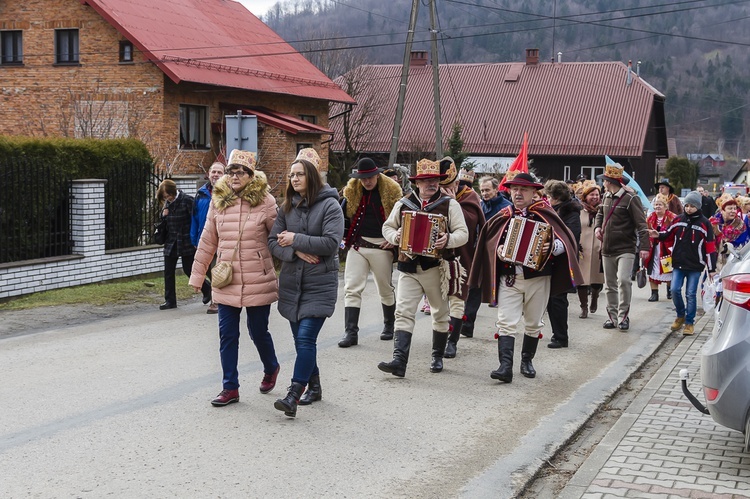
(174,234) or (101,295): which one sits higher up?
(174,234)

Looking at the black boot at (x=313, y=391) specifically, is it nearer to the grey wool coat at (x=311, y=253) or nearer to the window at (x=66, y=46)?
the grey wool coat at (x=311, y=253)

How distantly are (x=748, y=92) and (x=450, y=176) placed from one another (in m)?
110

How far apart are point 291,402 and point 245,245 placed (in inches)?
45.9

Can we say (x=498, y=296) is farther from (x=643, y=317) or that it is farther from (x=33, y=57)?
(x=33, y=57)

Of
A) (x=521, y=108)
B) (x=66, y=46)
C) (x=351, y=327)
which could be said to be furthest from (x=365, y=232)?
(x=521, y=108)

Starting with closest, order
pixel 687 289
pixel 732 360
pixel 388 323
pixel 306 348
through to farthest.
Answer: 1. pixel 732 360
2. pixel 306 348
3. pixel 388 323
4. pixel 687 289

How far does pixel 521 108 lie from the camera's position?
54406 mm

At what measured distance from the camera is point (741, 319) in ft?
18.6

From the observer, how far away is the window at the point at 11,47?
30.4m

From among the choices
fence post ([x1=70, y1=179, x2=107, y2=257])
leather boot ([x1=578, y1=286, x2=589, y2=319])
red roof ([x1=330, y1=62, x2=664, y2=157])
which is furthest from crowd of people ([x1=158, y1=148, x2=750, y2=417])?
red roof ([x1=330, y1=62, x2=664, y2=157])

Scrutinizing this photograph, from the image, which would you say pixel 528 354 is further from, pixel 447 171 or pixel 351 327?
pixel 351 327

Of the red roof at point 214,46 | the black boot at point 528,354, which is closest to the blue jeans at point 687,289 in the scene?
the black boot at point 528,354

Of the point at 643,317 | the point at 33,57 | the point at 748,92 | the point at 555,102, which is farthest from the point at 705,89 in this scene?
the point at 643,317

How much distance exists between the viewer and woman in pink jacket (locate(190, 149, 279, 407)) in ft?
22.9
